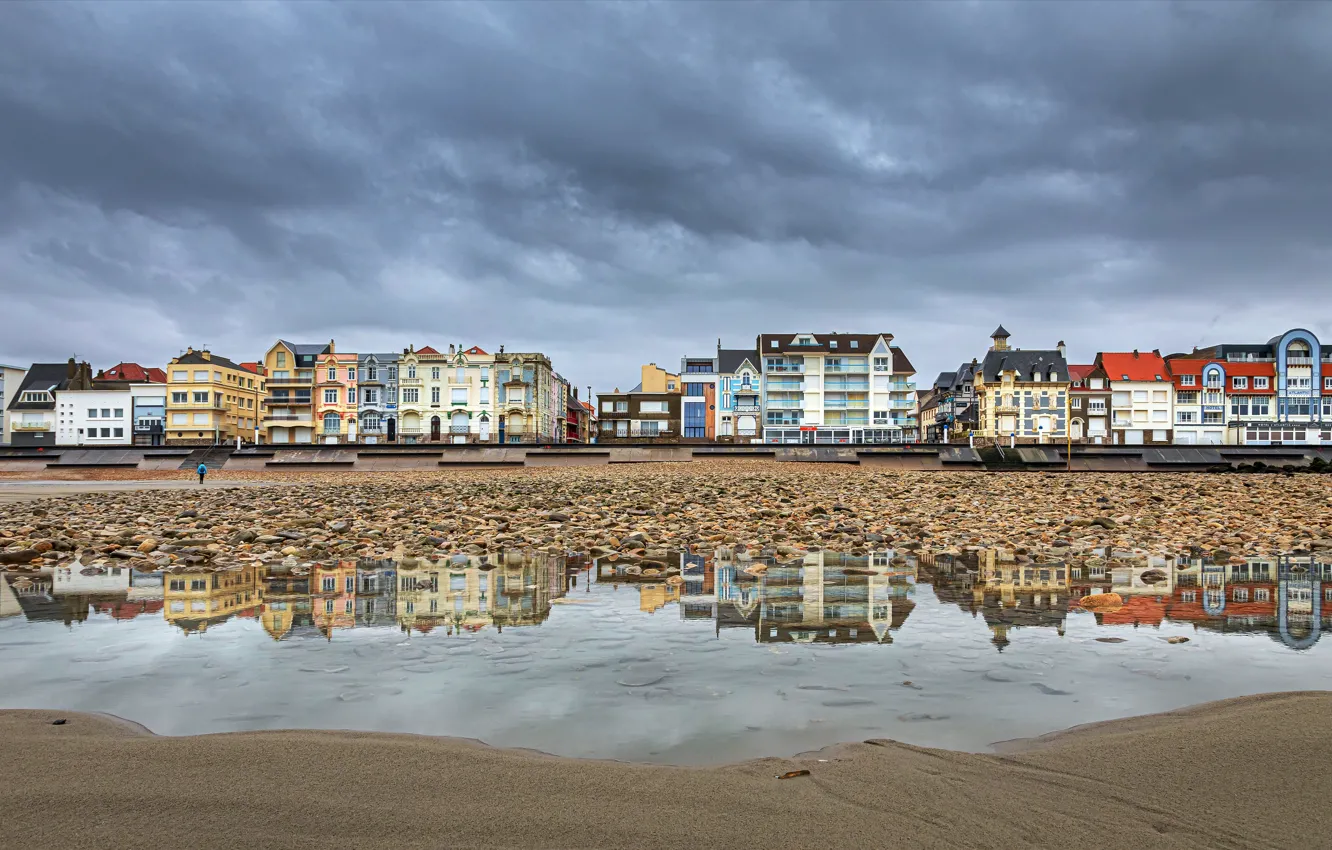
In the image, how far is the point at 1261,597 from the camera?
23.7 ft

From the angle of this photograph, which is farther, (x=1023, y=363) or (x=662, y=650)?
(x=1023, y=363)

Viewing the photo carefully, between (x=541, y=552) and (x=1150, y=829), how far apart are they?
8.52m

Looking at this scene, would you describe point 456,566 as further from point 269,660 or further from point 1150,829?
point 1150,829

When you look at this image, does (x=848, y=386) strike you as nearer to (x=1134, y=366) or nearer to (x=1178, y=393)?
(x=1134, y=366)

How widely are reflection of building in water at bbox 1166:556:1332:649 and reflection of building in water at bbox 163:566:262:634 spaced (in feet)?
25.5

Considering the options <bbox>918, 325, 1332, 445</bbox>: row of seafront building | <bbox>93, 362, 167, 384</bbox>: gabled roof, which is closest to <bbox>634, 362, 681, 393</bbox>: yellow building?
<bbox>918, 325, 1332, 445</bbox>: row of seafront building

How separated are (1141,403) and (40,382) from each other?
483ft

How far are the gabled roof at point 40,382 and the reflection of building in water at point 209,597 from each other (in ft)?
401

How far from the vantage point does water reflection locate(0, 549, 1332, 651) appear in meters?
6.25

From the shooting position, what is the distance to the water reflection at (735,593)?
6250 millimetres

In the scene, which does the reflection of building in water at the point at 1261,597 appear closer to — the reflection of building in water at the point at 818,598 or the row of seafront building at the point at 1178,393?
the reflection of building in water at the point at 818,598

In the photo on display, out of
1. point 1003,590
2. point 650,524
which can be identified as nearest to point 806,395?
point 650,524

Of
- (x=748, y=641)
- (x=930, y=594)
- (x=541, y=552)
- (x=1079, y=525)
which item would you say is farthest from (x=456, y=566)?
(x=1079, y=525)

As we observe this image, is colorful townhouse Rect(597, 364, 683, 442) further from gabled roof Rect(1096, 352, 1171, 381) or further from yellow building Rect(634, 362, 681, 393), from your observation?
gabled roof Rect(1096, 352, 1171, 381)
